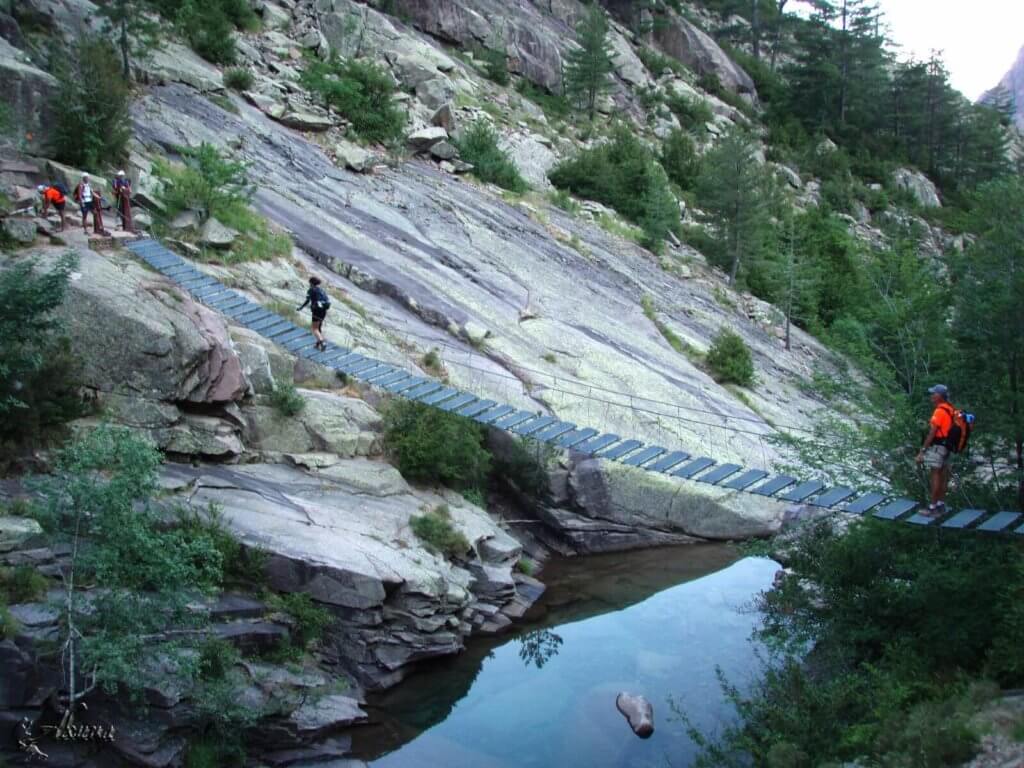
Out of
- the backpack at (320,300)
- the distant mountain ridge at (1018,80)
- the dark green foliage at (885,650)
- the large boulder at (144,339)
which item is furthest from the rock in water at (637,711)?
the distant mountain ridge at (1018,80)

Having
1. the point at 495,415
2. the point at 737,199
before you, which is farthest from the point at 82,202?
the point at 737,199

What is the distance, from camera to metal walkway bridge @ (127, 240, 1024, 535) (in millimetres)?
10945

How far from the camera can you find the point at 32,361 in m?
10.8

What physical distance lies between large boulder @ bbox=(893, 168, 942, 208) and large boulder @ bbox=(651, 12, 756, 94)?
929 cm

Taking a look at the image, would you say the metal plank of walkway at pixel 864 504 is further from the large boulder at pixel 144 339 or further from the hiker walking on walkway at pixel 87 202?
the hiker walking on walkway at pixel 87 202

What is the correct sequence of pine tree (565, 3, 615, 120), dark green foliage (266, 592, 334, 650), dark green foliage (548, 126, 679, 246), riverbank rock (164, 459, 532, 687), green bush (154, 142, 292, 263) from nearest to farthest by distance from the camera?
1. dark green foliage (266, 592, 334, 650)
2. riverbank rock (164, 459, 532, 687)
3. green bush (154, 142, 292, 263)
4. dark green foliage (548, 126, 679, 246)
5. pine tree (565, 3, 615, 120)

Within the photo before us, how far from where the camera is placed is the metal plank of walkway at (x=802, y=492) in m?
10.6

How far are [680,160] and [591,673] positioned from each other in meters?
27.7

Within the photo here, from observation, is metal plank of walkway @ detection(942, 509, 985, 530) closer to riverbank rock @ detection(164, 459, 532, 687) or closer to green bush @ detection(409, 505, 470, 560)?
riverbank rock @ detection(164, 459, 532, 687)

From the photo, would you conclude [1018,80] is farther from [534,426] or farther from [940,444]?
[940,444]

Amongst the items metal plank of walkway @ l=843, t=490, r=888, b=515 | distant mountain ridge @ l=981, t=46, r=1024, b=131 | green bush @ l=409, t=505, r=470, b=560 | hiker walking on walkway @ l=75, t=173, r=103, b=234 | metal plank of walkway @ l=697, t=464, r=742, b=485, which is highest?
distant mountain ridge @ l=981, t=46, r=1024, b=131

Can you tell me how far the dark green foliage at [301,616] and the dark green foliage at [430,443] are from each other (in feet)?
12.7

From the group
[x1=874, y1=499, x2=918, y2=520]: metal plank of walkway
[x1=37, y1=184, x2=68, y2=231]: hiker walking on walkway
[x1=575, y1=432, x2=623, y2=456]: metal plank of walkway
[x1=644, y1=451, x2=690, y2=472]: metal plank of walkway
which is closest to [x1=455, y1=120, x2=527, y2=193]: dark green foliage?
[x1=37, y1=184, x2=68, y2=231]: hiker walking on walkway

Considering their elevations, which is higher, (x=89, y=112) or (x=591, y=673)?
(x=89, y=112)
